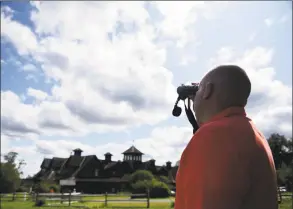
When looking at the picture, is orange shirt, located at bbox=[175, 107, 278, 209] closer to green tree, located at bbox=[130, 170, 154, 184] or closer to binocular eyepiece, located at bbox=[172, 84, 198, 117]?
binocular eyepiece, located at bbox=[172, 84, 198, 117]

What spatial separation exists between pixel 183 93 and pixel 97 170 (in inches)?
2545

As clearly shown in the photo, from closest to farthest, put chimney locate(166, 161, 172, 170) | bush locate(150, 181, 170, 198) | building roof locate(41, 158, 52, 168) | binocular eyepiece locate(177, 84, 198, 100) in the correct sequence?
binocular eyepiece locate(177, 84, 198, 100) < bush locate(150, 181, 170, 198) < chimney locate(166, 161, 172, 170) < building roof locate(41, 158, 52, 168)

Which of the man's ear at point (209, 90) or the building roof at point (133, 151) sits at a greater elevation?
the man's ear at point (209, 90)

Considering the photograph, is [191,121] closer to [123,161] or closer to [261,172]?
[261,172]

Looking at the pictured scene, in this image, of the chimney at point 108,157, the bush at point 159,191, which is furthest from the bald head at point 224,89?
the chimney at point 108,157

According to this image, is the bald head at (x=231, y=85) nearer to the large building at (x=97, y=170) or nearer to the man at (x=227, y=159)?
the man at (x=227, y=159)

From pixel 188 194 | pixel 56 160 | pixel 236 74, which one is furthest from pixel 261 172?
pixel 56 160

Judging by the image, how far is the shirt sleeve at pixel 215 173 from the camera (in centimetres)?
169

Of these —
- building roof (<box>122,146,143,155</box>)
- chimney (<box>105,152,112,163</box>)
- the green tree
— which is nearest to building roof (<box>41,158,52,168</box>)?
chimney (<box>105,152,112,163</box>)

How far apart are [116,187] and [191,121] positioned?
Answer: 61882 millimetres

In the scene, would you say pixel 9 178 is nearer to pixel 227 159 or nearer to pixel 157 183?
pixel 157 183

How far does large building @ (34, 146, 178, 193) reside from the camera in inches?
2386

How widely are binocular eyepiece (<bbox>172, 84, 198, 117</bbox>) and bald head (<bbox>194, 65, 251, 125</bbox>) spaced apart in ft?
0.72

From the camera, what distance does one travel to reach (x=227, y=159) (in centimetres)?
172
